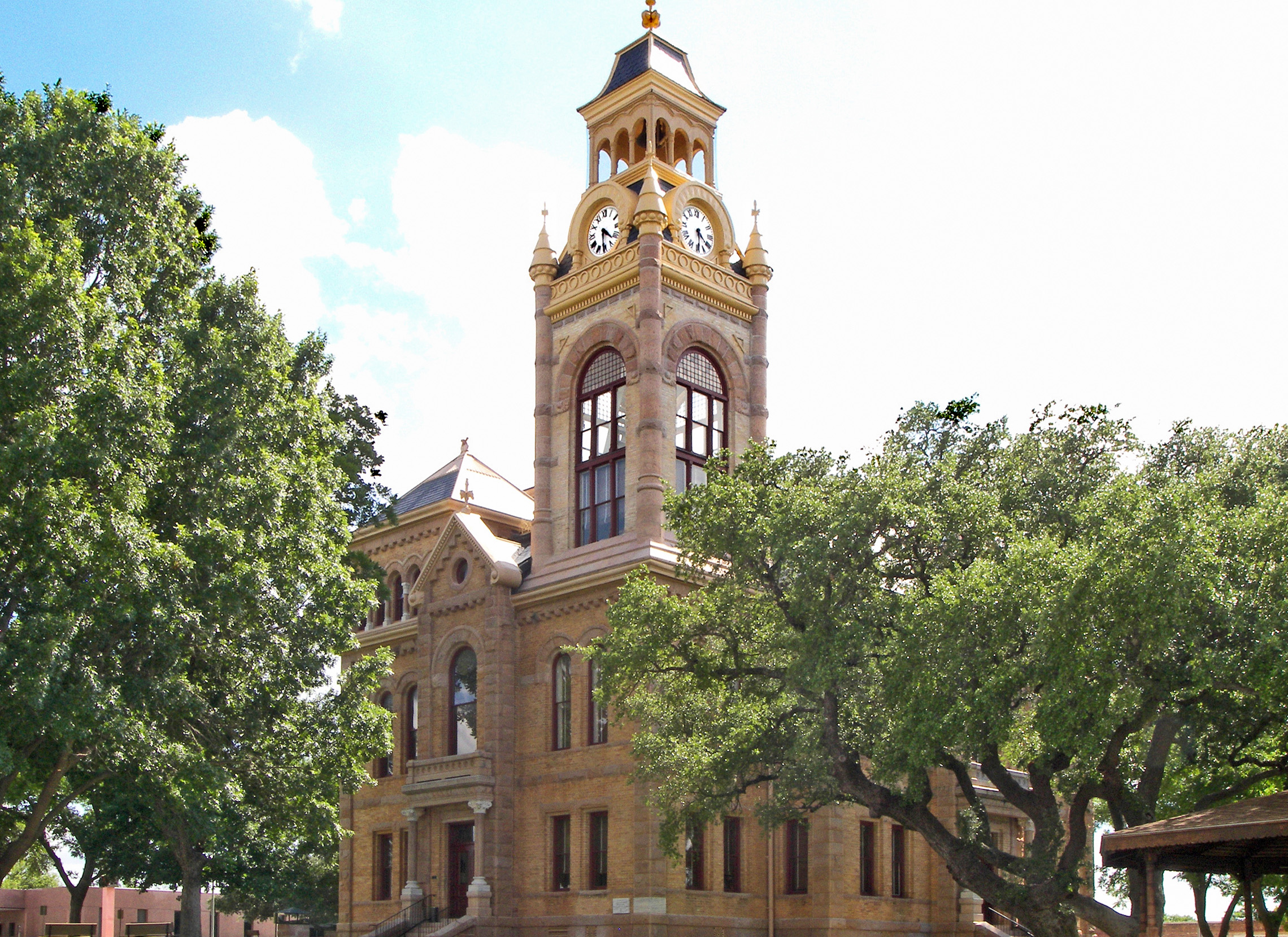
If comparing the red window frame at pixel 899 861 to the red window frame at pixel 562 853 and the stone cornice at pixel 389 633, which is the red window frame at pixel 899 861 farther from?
the stone cornice at pixel 389 633

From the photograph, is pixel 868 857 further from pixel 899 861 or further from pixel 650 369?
pixel 650 369

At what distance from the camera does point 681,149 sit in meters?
44.9

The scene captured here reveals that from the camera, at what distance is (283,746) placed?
24281 millimetres

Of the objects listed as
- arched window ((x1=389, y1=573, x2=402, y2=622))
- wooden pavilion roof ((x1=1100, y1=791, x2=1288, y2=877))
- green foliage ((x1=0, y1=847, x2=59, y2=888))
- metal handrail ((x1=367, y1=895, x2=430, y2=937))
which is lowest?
green foliage ((x1=0, y1=847, x2=59, y2=888))

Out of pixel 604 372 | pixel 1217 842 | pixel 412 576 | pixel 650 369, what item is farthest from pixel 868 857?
pixel 1217 842

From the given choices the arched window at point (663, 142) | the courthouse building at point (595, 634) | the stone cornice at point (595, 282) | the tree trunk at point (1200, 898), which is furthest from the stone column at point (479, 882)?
the arched window at point (663, 142)

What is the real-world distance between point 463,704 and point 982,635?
2094 cm

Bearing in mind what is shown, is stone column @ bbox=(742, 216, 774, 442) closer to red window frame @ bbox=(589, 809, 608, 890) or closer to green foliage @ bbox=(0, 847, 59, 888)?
red window frame @ bbox=(589, 809, 608, 890)

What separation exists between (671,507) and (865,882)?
1608 centimetres

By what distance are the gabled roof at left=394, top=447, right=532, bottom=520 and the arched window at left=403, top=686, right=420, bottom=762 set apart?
681 cm

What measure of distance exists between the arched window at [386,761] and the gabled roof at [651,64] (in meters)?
20.7

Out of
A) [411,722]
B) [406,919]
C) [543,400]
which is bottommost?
[406,919]

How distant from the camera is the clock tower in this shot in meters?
39.4

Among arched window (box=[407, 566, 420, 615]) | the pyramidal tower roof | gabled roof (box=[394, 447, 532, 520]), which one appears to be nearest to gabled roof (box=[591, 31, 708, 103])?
the pyramidal tower roof
